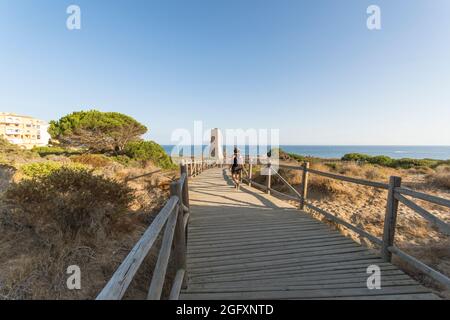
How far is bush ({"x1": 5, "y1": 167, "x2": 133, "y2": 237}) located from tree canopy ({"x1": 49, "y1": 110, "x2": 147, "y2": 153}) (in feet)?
56.6

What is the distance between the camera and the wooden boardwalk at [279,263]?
2359mm

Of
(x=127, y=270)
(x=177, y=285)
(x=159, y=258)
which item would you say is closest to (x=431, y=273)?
(x=177, y=285)

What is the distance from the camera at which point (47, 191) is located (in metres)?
3.79

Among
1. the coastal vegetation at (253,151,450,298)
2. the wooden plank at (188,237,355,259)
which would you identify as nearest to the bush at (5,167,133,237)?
the wooden plank at (188,237,355,259)

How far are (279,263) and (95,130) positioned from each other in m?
21.1

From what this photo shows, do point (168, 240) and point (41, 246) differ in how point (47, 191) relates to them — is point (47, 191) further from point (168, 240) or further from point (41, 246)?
point (168, 240)

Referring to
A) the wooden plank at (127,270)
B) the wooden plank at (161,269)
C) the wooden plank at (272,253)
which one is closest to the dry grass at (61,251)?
the wooden plank at (272,253)

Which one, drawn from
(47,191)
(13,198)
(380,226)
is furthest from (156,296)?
(380,226)

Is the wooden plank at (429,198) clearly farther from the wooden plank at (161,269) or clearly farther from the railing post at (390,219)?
the wooden plank at (161,269)

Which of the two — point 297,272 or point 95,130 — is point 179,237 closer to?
point 297,272

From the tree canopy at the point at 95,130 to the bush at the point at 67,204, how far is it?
17.3 m

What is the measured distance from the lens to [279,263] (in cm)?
293

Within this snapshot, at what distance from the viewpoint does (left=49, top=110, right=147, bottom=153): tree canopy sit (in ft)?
61.7
